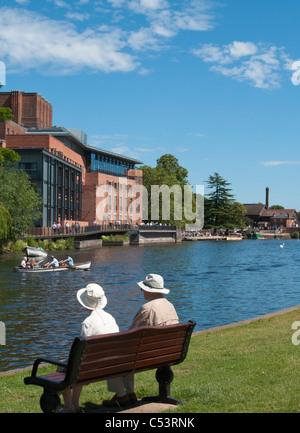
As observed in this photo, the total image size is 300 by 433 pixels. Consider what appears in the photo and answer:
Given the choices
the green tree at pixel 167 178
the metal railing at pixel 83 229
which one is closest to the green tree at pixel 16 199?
the metal railing at pixel 83 229

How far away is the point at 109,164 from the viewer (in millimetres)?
131125

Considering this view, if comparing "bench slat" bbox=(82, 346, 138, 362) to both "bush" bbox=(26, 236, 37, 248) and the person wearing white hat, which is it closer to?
the person wearing white hat

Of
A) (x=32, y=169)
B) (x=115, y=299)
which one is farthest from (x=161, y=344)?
(x=32, y=169)

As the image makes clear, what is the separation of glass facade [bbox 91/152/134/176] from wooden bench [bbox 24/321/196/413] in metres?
115

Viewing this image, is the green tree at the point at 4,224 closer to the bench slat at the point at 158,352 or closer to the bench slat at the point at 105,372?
the bench slat at the point at 158,352

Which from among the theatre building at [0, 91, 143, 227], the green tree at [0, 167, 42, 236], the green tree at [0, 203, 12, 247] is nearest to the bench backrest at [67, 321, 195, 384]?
the green tree at [0, 203, 12, 247]

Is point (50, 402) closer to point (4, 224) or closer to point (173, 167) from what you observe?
point (4, 224)

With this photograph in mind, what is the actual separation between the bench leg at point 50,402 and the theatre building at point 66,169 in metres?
70.3

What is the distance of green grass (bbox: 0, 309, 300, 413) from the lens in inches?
284

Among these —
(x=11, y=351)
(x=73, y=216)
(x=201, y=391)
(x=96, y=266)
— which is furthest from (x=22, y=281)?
(x=73, y=216)

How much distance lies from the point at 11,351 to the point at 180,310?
32.3 ft

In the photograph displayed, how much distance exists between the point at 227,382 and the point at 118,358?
82.5 inches

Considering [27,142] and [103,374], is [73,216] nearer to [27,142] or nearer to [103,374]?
[27,142]
